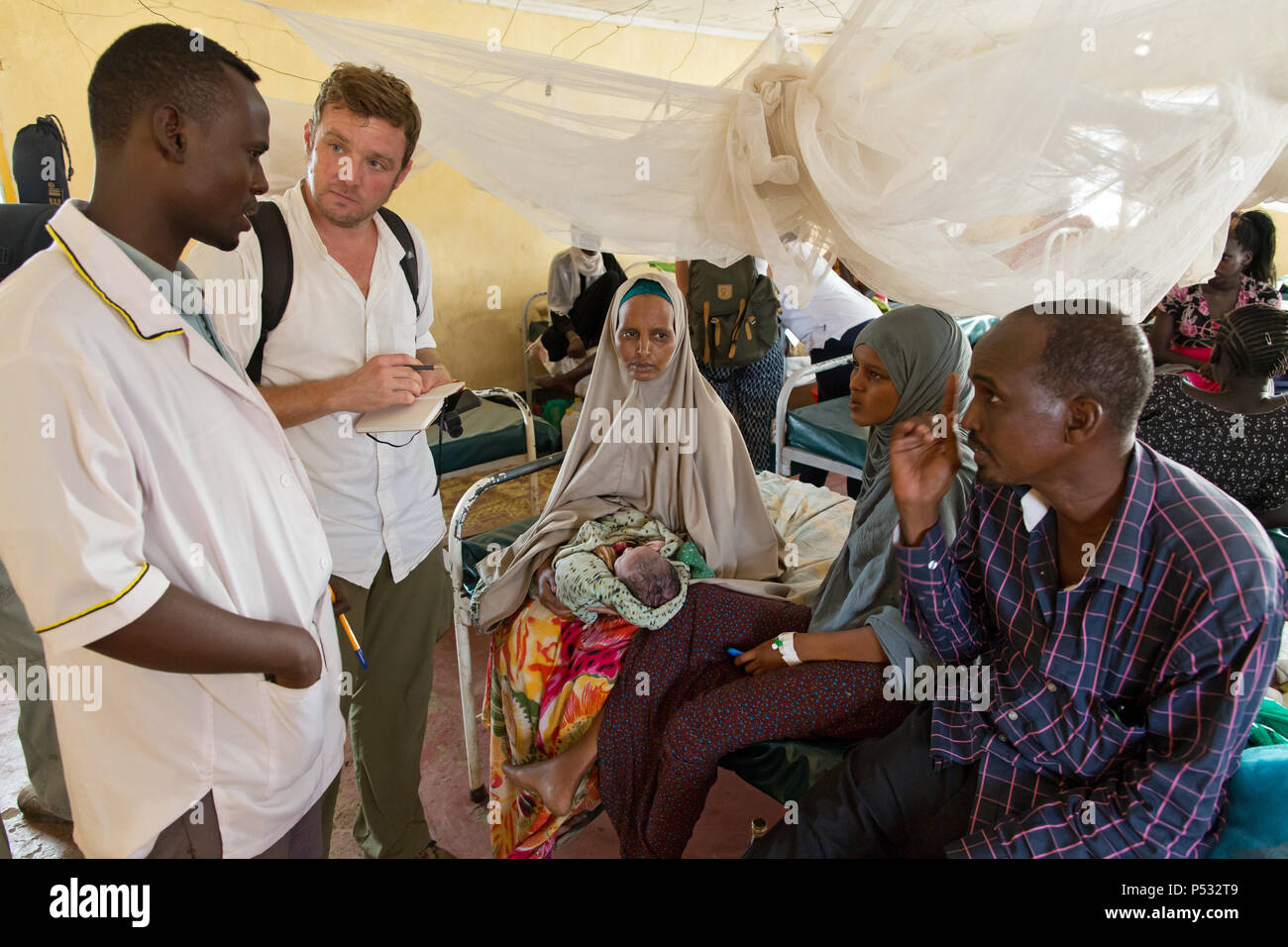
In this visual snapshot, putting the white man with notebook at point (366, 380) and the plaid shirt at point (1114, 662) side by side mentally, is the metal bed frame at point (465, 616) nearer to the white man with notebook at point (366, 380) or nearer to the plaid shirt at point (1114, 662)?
the white man with notebook at point (366, 380)

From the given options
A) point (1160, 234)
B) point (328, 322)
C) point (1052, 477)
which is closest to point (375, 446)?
point (328, 322)

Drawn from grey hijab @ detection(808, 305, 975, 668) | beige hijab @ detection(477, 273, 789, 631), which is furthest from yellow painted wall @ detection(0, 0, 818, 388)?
grey hijab @ detection(808, 305, 975, 668)

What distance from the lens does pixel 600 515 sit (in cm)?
281

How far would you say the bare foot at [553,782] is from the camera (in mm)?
2297

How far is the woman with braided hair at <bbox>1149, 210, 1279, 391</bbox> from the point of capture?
14.3 feet

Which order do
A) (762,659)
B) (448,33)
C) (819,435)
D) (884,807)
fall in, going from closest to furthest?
(884,807), (762,659), (819,435), (448,33)

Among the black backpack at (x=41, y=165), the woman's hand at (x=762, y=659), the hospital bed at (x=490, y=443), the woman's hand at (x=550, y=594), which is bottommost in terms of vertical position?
the woman's hand at (x=762, y=659)

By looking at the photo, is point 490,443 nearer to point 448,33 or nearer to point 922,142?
point 922,142

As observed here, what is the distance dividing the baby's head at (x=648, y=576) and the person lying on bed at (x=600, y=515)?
160 millimetres

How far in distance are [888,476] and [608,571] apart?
2.90 feet

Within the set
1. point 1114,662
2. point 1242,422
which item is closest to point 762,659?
point 1114,662

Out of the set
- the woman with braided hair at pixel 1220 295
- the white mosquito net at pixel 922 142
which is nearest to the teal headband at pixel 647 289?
the white mosquito net at pixel 922 142

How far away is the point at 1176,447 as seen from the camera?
Answer: 3.16m

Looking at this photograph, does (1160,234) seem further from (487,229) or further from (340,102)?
(487,229)
